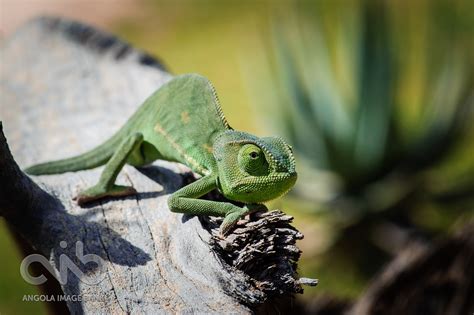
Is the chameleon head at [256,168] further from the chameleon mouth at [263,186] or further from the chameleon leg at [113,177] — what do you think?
the chameleon leg at [113,177]

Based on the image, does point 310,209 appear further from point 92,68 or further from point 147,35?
point 147,35

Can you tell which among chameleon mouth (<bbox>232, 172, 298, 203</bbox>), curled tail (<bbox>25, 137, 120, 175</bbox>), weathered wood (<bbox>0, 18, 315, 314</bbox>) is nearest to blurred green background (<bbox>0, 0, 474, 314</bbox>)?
weathered wood (<bbox>0, 18, 315, 314</bbox>)

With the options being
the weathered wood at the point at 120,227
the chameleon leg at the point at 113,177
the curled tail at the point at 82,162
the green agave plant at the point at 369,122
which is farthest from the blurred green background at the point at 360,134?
the chameleon leg at the point at 113,177

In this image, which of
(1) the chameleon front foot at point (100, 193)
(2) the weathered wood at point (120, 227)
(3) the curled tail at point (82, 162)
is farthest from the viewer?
(3) the curled tail at point (82, 162)

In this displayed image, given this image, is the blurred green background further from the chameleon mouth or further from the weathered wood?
the chameleon mouth

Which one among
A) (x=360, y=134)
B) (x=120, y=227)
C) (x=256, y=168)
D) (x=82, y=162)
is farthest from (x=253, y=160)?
(x=360, y=134)
